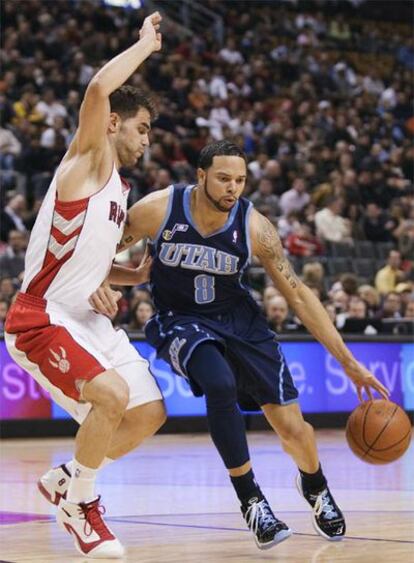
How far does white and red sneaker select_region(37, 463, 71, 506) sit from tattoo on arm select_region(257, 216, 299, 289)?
56.8 inches

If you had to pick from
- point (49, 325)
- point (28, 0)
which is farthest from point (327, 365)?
point (28, 0)

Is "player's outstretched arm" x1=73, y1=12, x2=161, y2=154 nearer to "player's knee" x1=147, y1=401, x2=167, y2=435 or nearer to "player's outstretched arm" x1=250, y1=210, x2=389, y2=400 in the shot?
"player's outstretched arm" x1=250, y1=210, x2=389, y2=400

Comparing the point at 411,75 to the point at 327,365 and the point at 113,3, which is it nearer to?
the point at 113,3

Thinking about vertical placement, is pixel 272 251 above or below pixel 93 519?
above

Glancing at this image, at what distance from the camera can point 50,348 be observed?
A: 18.1ft

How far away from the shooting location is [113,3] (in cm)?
2289

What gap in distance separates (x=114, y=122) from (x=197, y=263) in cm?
79

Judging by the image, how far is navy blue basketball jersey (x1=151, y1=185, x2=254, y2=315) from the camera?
601cm

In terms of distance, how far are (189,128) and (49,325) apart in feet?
48.9

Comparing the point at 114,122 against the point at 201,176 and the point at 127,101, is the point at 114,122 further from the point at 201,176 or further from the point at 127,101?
the point at 201,176

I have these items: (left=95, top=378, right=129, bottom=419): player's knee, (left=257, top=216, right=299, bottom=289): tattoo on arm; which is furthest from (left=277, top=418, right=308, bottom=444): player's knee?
(left=95, top=378, right=129, bottom=419): player's knee

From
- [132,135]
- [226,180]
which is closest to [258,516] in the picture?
[226,180]

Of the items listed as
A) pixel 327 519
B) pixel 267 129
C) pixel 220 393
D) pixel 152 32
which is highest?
pixel 152 32

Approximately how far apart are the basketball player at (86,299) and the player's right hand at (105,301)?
4 centimetres
